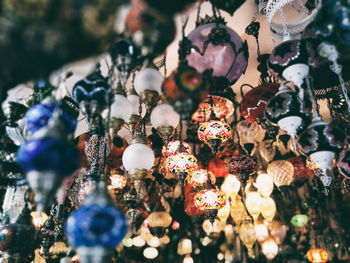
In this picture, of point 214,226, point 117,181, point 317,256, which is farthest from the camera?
point 317,256

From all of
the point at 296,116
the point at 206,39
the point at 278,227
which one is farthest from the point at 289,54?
the point at 278,227

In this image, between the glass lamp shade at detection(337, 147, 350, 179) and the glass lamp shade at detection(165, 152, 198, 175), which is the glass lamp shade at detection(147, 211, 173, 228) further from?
the glass lamp shade at detection(337, 147, 350, 179)

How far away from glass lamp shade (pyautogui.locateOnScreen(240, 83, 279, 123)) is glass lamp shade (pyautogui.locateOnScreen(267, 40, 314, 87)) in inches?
19.5

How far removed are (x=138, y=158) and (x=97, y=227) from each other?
0.73 meters

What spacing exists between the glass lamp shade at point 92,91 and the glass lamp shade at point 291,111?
0.85 metres

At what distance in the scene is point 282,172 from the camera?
2.55 metres

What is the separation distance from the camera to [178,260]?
5.43 meters

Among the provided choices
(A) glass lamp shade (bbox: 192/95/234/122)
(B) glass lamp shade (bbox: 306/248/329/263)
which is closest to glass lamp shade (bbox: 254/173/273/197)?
(A) glass lamp shade (bbox: 192/95/234/122)

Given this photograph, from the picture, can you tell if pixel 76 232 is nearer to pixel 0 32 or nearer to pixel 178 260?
pixel 0 32

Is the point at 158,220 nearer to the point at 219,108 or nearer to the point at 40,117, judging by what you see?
the point at 219,108

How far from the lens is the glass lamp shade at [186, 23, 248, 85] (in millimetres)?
1275

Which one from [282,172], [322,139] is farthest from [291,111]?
[282,172]

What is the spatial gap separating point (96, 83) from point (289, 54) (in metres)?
0.91

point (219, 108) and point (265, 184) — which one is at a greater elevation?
point (219, 108)
